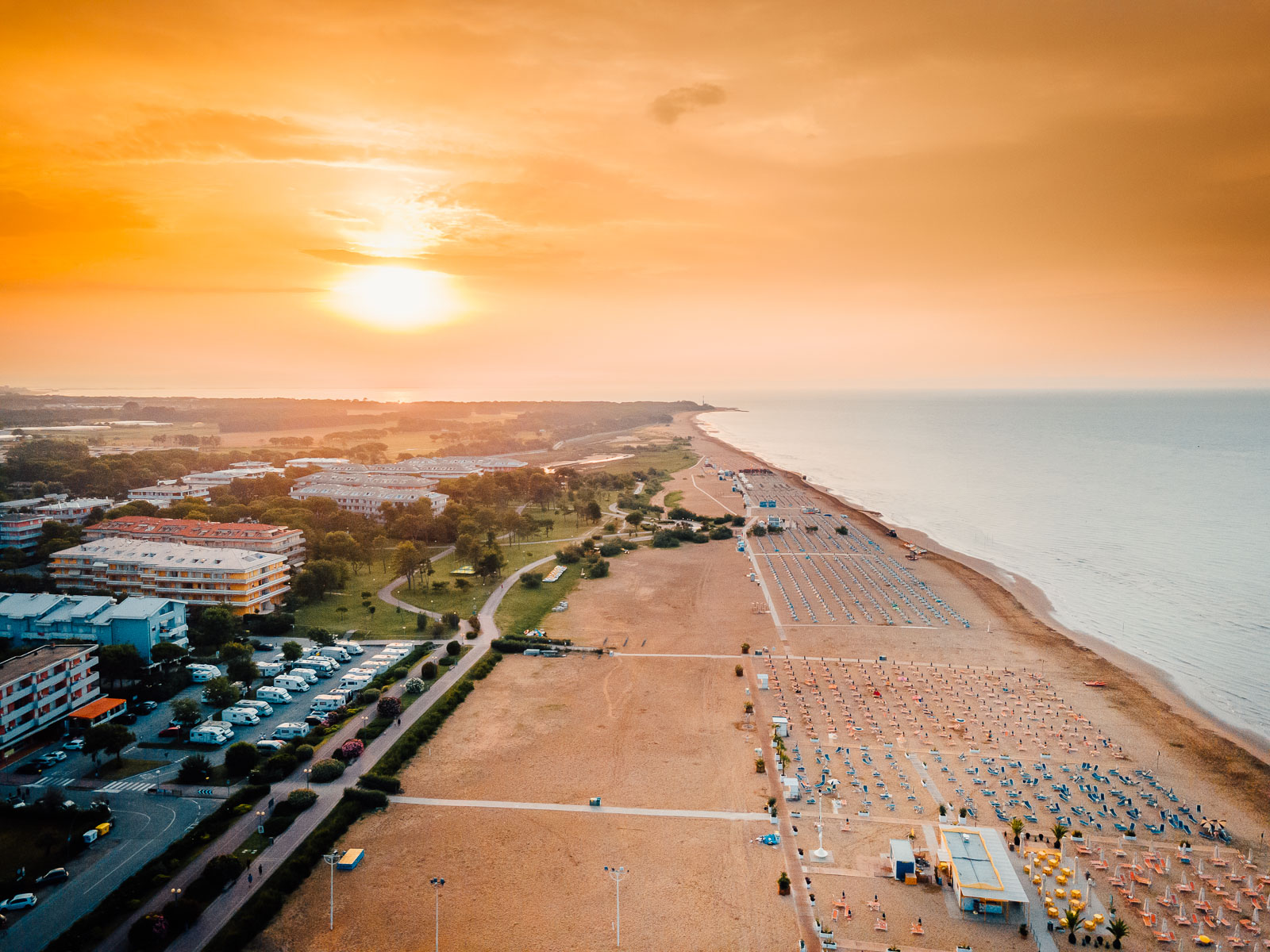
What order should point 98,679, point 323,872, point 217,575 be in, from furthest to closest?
point 217,575
point 98,679
point 323,872

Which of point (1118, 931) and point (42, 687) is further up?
point (42, 687)

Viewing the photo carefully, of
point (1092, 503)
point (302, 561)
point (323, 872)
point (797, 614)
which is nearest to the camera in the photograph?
point (323, 872)

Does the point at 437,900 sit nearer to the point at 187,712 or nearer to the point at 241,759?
the point at 241,759

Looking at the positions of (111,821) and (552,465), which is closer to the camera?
(111,821)

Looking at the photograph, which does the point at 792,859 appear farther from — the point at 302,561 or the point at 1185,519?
the point at 1185,519

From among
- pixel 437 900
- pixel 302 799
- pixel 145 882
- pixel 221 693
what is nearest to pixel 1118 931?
pixel 437 900

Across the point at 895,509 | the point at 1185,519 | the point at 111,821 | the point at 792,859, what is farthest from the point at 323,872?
the point at 1185,519

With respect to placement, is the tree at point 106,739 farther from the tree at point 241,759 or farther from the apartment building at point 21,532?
the apartment building at point 21,532
